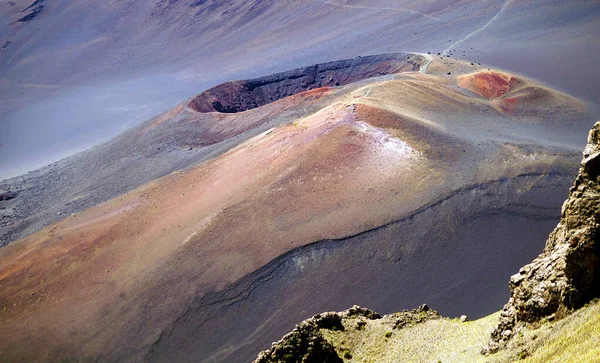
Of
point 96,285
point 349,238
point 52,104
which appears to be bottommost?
point 349,238

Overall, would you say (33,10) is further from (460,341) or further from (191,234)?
(460,341)

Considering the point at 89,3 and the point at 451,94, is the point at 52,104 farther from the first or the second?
the point at 451,94

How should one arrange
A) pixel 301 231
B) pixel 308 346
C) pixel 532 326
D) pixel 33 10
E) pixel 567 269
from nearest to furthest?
pixel 567 269 < pixel 532 326 < pixel 308 346 < pixel 301 231 < pixel 33 10

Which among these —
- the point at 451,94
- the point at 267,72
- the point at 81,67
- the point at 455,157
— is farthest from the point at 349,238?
the point at 81,67

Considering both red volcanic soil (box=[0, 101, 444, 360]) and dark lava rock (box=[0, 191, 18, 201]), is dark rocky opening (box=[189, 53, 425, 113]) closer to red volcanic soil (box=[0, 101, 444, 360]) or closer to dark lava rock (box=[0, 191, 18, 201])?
dark lava rock (box=[0, 191, 18, 201])

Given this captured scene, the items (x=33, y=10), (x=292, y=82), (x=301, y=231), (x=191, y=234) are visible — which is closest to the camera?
(x=301, y=231)

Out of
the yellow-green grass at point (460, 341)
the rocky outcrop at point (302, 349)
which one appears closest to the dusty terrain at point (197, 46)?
the yellow-green grass at point (460, 341)

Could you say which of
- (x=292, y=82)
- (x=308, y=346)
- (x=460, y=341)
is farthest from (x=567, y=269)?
(x=292, y=82)
